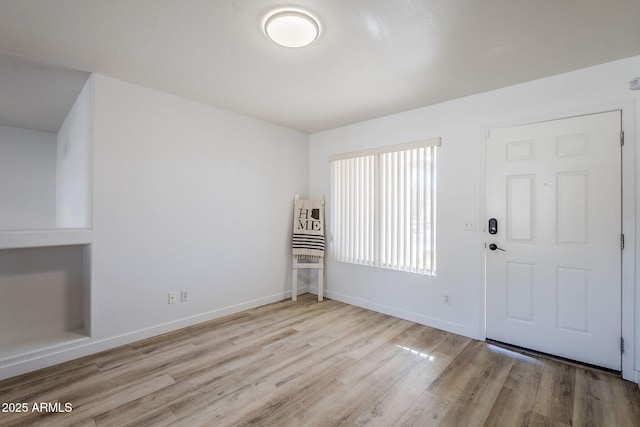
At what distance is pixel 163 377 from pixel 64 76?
289cm

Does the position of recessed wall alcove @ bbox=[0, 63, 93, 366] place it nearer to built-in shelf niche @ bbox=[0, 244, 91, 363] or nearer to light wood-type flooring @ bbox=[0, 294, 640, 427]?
built-in shelf niche @ bbox=[0, 244, 91, 363]

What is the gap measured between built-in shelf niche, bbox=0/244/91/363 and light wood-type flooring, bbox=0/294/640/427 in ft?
1.21

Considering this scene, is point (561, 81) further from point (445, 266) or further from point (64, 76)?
point (64, 76)

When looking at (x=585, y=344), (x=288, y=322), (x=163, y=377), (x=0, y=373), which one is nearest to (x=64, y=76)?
(x=0, y=373)

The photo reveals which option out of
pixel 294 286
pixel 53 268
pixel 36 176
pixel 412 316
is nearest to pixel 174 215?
pixel 53 268

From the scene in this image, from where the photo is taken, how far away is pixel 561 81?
2490 millimetres

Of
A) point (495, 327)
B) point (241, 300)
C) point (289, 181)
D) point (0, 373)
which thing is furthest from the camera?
point (289, 181)

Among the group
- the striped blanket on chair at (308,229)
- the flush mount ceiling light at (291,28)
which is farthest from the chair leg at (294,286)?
the flush mount ceiling light at (291,28)

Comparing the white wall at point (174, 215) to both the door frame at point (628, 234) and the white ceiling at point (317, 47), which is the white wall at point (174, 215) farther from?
the door frame at point (628, 234)

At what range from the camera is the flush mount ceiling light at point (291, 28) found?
1.76 metres

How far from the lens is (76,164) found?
3.10 m

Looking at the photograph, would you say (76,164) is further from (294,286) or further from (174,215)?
(294,286)

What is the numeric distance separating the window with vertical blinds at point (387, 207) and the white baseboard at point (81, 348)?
6.64 ft

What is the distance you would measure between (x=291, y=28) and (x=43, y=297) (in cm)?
324
